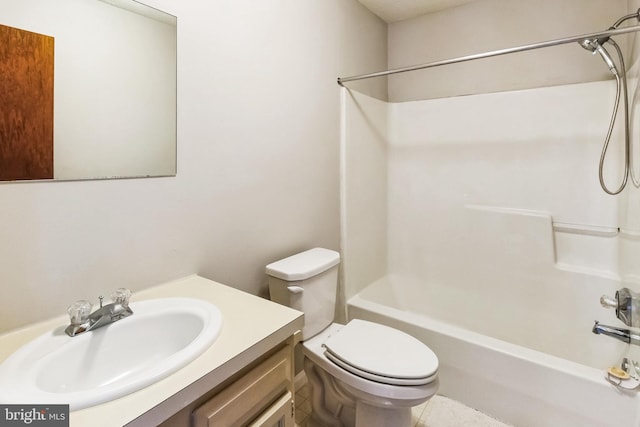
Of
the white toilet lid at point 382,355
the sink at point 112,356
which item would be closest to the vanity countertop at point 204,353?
the sink at point 112,356

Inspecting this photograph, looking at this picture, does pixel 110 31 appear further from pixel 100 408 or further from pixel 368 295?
pixel 368 295

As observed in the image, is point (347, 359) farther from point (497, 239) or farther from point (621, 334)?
point (497, 239)

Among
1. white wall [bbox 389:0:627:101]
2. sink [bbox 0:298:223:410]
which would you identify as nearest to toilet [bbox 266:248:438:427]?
sink [bbox 0:298:223:410]

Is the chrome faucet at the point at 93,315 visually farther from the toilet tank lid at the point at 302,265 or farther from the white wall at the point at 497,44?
the white wall at the point at 497,44

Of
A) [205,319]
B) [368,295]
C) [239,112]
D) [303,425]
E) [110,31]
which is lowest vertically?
[303,425]

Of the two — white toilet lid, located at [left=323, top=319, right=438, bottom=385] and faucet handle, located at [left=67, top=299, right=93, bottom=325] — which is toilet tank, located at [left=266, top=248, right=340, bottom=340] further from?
faucet handle, located at [left=67, top=299, right=93, bottom=325]

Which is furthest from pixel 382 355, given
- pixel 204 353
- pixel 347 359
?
pixel 204 353

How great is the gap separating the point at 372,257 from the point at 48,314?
187cm

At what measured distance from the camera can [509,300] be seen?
2.07m

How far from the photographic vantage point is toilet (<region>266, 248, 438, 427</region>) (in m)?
1.21

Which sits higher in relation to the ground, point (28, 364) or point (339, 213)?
point (339, 213)

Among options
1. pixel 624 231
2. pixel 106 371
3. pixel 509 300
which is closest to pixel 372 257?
pixel 509 300

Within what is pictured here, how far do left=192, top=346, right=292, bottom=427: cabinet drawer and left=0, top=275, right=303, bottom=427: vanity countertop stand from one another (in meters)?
0.05

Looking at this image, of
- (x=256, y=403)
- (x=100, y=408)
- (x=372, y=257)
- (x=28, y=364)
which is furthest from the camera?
(x=372, y=257)
